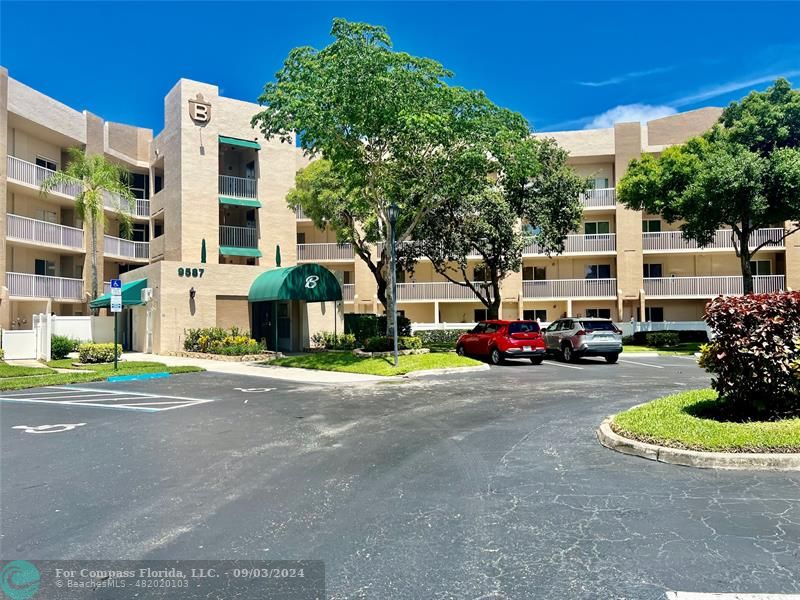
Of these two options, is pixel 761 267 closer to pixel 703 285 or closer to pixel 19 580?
pixel 703 285

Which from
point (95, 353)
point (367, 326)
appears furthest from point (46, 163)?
point (367, 326)

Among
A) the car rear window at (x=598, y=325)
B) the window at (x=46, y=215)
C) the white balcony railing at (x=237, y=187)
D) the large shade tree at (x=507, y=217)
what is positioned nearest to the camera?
the car rear window at (x=598, y=325)

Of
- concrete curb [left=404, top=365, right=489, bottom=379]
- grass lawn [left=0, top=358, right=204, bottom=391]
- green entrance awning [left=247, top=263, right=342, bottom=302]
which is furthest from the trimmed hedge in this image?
green entrance awning [left=247, top=263, right=342, bottom=302]

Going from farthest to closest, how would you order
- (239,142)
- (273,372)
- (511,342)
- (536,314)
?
1. (536,314)
2. (239,142)
3. (511,342)
4. (273,372)

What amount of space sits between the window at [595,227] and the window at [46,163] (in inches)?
1275

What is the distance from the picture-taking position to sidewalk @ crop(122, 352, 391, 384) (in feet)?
56.2

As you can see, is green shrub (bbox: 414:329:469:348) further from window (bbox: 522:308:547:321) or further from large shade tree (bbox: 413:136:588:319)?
window (bbox: 522:308:547:321)

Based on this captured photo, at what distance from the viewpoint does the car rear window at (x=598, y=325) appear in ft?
72.9

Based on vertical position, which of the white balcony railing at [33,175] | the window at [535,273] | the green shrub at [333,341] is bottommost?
the green shrub at [333,341]

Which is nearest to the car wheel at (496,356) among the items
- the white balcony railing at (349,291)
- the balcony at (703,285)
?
the white balcony railing at (349,291)

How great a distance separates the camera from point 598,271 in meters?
39.0

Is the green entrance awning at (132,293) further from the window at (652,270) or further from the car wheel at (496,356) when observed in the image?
the window at (652,270)

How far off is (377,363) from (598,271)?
2438cm

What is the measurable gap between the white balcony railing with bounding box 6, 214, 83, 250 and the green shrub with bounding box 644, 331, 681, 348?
3108cm
